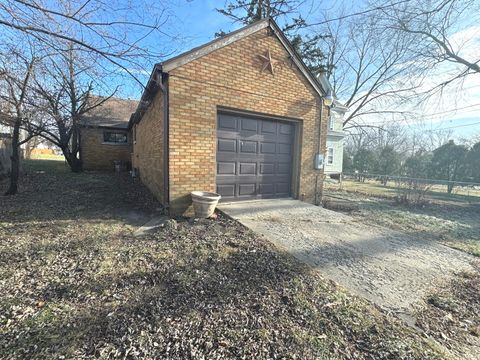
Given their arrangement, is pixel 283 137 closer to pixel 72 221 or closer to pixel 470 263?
pixel 470 263

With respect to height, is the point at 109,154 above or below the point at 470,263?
above

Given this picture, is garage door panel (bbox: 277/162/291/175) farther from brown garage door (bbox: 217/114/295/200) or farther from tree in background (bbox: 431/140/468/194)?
tree in background (bbox: 431/140/468/194)

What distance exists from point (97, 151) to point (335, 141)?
62.9 feet

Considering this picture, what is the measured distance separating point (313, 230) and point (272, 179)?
9.15 feet

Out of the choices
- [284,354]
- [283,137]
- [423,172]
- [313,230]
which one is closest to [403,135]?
[423,172]

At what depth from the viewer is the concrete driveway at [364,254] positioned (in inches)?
104

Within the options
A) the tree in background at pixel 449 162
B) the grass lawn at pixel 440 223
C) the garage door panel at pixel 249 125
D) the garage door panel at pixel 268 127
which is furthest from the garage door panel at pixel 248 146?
the tree in background at pixel 449 162

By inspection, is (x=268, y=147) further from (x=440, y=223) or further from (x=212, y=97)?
(x=440, y=223)

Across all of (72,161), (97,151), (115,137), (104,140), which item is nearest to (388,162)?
(115,137)

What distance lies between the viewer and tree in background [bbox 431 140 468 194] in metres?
19.6

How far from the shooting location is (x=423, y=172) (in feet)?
71.2

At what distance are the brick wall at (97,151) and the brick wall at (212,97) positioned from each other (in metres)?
11.3

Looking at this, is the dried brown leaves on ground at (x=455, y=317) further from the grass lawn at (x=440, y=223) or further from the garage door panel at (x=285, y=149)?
the garage door panel at (x=285, y=149)

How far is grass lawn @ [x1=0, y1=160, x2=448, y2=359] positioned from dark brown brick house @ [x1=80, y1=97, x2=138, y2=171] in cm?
1286
